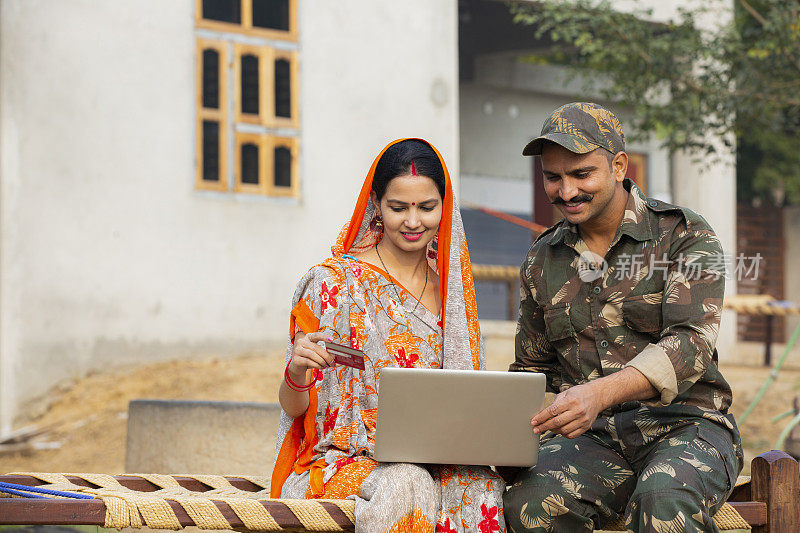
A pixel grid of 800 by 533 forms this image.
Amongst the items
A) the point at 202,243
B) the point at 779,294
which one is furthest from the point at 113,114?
the point at 779,294

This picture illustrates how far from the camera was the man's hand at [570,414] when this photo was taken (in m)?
3.08

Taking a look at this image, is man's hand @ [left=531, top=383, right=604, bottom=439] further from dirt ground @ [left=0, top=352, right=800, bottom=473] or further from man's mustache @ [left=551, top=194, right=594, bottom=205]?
dirt ground @ [left=0, top=352, right=800, bottom=473]

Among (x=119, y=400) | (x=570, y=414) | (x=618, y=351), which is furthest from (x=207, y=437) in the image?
(x=119, y=400)

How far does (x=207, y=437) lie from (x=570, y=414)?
3.09m

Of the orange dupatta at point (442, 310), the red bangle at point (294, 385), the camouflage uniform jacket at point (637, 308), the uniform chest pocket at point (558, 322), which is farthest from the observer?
the uniform chest pocket at point (558, 322)

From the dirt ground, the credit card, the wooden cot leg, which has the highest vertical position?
the credit card

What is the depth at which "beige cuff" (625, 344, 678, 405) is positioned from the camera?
3193mm

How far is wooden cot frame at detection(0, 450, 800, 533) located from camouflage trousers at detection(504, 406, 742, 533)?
14cm

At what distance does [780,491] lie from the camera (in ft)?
11.6

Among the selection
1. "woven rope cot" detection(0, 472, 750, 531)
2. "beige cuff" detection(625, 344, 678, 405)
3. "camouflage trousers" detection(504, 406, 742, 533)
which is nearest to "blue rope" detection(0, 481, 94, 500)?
"woven rope cot" detection(0, 472, 750, 531)

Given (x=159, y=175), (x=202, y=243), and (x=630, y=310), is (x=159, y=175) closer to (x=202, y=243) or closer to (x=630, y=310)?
(x=202, y=243)

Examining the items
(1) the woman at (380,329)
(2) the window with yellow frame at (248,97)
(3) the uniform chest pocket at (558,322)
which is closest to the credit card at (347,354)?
(1) the woman at (380,329)

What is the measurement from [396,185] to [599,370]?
3.00 ft

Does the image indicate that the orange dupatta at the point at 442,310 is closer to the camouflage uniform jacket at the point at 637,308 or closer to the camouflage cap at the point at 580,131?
the camouflage uniform jacket at the point at 637,308
